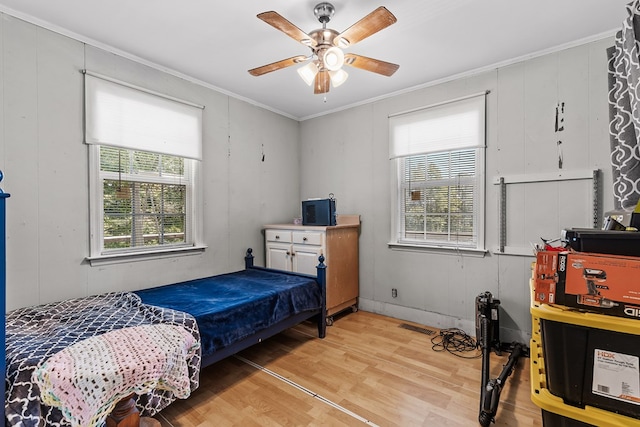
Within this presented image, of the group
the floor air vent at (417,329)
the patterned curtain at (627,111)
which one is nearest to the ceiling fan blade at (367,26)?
the patterned curtain at (627,111)

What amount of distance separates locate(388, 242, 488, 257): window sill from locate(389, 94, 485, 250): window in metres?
0.03

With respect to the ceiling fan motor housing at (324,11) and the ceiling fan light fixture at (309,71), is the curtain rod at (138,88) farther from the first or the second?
the ceiling fan motor housing at (324,11)

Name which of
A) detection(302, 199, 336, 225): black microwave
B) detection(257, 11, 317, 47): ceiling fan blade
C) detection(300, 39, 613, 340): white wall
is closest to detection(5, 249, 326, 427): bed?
detection(302, 199, 336, 225): black microwave

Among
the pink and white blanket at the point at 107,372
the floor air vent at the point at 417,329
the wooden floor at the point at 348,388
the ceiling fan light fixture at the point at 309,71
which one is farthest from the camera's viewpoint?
the floor air vent at the point at 417,329

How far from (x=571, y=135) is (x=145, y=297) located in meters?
3.64

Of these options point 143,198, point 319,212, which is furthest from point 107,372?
point 319,212

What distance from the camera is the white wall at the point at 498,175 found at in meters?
2.41

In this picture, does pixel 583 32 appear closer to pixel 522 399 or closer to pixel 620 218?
pixel 620 218

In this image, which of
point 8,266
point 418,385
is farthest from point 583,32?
point 8,266

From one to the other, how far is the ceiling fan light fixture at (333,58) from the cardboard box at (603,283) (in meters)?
1.67

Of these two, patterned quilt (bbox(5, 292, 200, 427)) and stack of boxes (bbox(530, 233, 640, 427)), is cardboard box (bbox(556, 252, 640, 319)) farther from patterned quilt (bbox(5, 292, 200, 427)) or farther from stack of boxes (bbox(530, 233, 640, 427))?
patterned quilt (bbox(5, 292, 200, 427))

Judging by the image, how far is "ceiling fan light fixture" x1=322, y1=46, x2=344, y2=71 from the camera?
196cm

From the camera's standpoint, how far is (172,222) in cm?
300

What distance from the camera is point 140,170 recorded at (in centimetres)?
274
